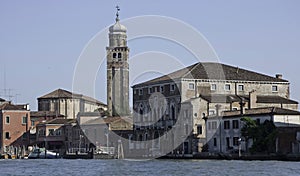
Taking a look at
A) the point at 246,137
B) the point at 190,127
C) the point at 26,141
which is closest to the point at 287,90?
the point at 190,127

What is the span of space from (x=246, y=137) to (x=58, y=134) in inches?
1320

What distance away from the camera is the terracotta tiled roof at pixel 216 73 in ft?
223

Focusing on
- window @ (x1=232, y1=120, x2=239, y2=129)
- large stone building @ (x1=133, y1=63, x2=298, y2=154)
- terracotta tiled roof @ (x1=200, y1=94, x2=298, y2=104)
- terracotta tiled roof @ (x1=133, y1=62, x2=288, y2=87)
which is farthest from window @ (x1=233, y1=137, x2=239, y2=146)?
terracotta tiled roof @ (x1=133, y1=62, x2=288, y2=87)

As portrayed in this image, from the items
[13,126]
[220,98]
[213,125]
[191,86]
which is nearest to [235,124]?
[213,125]

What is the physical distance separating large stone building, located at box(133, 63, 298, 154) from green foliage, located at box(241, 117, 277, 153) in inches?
316

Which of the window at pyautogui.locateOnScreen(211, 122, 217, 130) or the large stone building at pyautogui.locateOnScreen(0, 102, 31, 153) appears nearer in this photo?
the window at pyautogui.locateOnScreen(211, 122, 217, 130)

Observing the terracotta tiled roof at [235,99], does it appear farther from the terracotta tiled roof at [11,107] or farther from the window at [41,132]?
the terracotta tiled roof at [11,107]

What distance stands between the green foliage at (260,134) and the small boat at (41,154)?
2667cm

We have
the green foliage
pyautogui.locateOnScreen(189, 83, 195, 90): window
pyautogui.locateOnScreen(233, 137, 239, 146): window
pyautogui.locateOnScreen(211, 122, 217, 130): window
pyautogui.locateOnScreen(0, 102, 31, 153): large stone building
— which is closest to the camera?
the green foliage

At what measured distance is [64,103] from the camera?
311 ft

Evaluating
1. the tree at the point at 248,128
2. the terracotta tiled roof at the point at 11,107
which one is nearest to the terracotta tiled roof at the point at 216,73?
the tree at the point at 248,128

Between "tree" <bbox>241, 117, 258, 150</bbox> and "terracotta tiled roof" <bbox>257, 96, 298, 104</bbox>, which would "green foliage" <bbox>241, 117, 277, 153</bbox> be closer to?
"tree" <bbox>241, 117, 258, 150</bbox>

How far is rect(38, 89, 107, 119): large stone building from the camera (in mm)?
94688

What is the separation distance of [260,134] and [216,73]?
15254 millimetres
